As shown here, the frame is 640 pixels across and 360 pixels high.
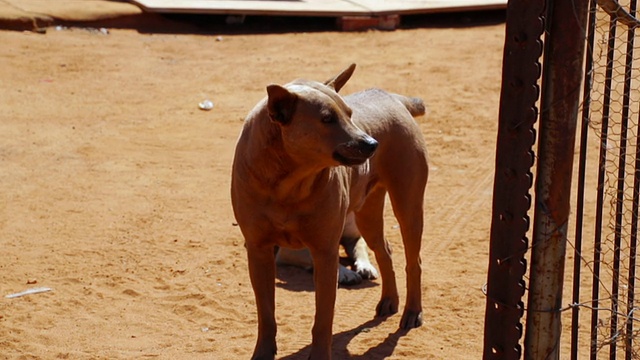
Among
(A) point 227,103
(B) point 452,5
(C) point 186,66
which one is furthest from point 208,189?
(B) point 452,5

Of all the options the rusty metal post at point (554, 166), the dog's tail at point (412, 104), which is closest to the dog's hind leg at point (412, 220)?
the dog's tail at point (412, 104)

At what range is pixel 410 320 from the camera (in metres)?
6.63

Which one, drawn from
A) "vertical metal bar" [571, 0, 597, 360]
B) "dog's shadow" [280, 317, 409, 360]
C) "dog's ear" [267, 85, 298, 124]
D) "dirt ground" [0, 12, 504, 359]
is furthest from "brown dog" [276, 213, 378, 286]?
"vertical metal bar" [571, 0, 597, 360]

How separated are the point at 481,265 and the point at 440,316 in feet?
3.37

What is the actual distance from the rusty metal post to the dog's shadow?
230 cm

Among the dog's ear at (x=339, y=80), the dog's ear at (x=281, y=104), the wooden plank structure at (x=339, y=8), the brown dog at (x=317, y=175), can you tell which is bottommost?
the brown dog at (x=317, y=175)

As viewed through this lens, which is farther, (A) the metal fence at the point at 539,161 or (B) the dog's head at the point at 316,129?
(B) the dog's head at the point at 316,129

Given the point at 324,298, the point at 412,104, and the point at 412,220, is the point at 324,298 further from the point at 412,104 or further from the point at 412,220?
the point at 412,104

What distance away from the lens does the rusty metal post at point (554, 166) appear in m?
3.62

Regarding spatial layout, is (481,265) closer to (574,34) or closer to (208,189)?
(208,189)

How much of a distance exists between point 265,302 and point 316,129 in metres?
1.19

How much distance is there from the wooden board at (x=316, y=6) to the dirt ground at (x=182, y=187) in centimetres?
31

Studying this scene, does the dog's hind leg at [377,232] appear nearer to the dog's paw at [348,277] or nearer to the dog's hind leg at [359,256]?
the dog's paw at [348,277]

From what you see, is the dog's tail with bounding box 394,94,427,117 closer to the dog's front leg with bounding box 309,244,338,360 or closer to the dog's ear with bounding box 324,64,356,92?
the dog's ear with bounding box 324,64,356,92
